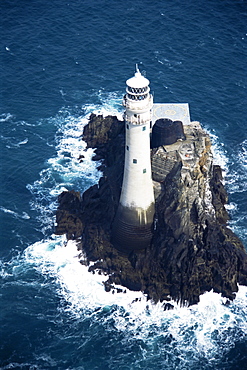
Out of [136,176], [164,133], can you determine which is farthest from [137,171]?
[164,133]

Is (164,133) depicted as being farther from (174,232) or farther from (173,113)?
(174,232)

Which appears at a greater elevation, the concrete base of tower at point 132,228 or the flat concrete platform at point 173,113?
the flat concrete platform at point 173,113

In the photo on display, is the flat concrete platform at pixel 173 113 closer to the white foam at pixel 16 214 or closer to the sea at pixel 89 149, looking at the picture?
the sea at pixel 89 149

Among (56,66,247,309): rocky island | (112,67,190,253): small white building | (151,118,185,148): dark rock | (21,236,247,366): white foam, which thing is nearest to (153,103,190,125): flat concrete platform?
(112,67,190,253): small white building

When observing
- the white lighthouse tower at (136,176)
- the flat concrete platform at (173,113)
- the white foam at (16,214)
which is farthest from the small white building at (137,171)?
the white foam at (16,214)

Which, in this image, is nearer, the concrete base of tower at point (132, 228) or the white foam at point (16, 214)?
the concrete base of tower at point (132, 228)

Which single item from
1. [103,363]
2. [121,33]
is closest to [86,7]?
[121,33]
